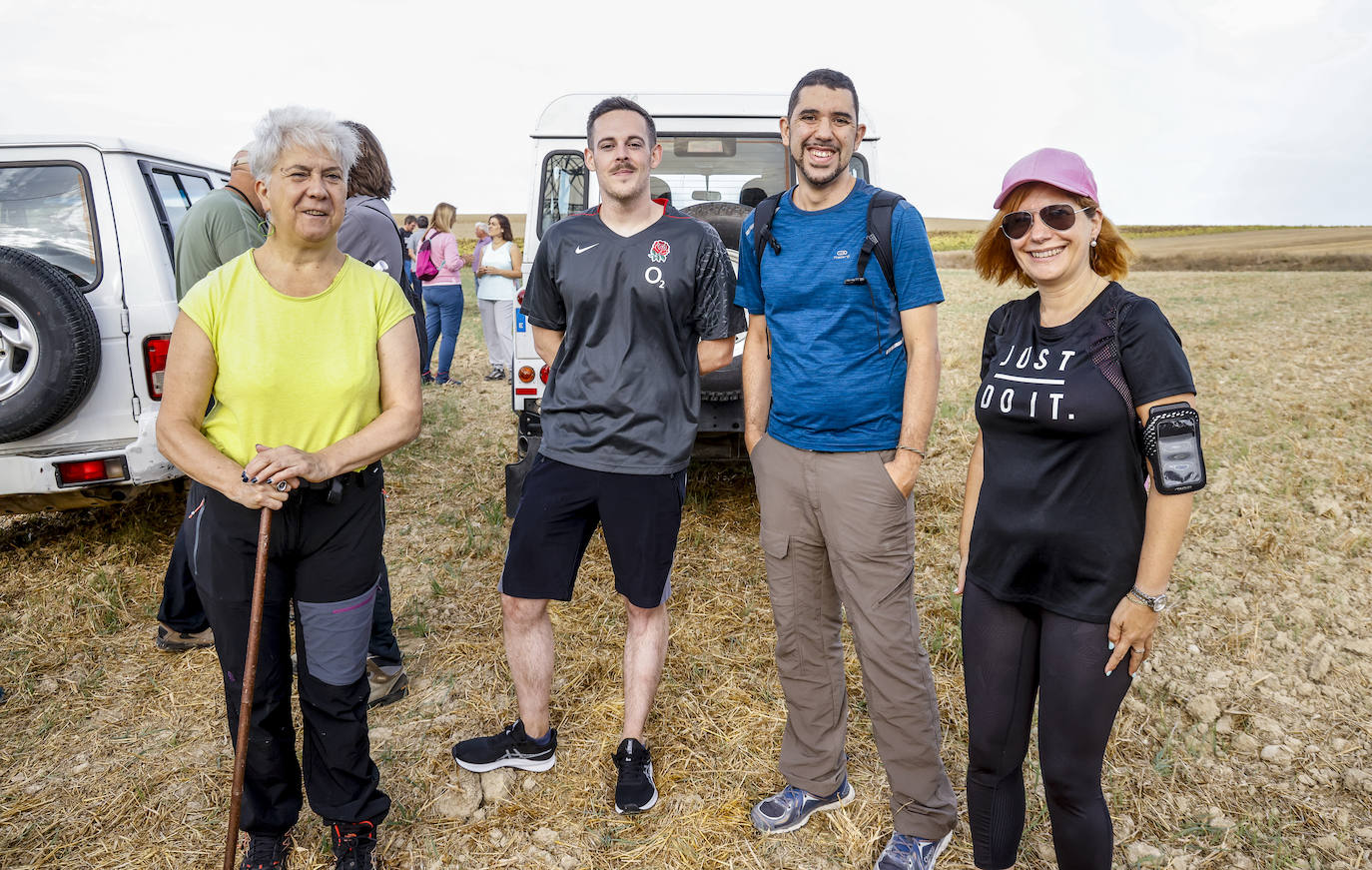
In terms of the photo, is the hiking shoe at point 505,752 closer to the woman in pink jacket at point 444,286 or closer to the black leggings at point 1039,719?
the black leggings at point 1039,719

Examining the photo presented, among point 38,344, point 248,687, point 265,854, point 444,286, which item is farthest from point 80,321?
point 444,286

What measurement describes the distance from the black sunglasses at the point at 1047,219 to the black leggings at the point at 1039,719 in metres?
0.90

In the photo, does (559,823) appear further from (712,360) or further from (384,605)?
(712,360)

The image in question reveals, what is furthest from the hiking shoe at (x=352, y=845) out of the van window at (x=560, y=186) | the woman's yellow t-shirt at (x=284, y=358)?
the van window at (x=560, y=186)

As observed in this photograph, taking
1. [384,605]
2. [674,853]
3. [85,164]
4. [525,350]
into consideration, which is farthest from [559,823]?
[85,164]

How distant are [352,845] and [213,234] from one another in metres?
2.24

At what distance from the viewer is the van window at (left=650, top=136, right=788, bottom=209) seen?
5.13 meters

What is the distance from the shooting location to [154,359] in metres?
3.74

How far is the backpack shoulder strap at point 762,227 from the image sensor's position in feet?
8.16

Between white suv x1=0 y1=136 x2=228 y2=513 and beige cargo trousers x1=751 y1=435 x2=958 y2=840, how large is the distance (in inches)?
107

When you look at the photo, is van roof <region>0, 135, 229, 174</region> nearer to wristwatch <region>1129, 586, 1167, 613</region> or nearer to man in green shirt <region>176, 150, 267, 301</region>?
man in green shirt <region>176, 150, 267, 301</region>

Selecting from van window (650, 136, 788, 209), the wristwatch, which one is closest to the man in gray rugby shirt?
the wristwatch

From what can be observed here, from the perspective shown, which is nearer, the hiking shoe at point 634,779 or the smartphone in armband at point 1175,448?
the smartphone in armband at point 1175,448

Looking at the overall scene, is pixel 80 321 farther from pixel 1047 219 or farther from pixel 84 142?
pixel 1047 219
